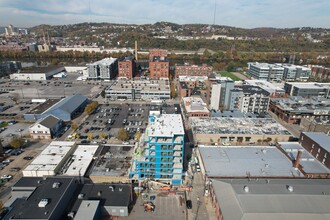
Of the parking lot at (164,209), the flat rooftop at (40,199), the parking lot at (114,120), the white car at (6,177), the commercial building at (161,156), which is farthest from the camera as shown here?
the parking lot at (114,120)

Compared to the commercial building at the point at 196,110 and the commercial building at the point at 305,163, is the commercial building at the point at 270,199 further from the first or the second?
the commercial building at the point at 196,110

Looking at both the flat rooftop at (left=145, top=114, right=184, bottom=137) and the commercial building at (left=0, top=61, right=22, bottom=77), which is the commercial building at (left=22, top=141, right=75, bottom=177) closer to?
the flat rooftop at (left=145, top=114, right=184, bottom=137)

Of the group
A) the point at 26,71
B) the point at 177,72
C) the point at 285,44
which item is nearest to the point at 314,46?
the point at 285,44

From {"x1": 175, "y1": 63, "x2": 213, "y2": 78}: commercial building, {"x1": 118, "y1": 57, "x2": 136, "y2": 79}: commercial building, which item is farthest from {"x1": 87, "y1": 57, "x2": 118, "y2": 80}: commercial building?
{"x1": 175, "y1": 63, "x2": 213, "y2": 78}: commercial building

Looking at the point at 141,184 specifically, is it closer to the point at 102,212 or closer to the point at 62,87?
the point at 102,212

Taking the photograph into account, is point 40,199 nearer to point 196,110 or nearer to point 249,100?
point 196,110

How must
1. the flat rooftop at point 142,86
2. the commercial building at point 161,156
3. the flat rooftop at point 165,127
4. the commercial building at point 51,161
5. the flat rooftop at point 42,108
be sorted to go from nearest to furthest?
the commercial building at point 161,156 < the flat rooftop at point 165,127 < the commercial building at point 51,161 < the flat rooftop at point 42,108 < the flat rooftop at point 142,86

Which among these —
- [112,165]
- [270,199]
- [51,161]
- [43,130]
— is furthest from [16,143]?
[270,199]

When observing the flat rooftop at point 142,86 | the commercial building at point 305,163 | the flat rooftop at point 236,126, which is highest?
the flat rooftop at point 142,86

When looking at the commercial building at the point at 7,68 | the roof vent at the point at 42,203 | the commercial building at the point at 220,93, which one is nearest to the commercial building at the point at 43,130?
the roof vent at the point at 42,203
